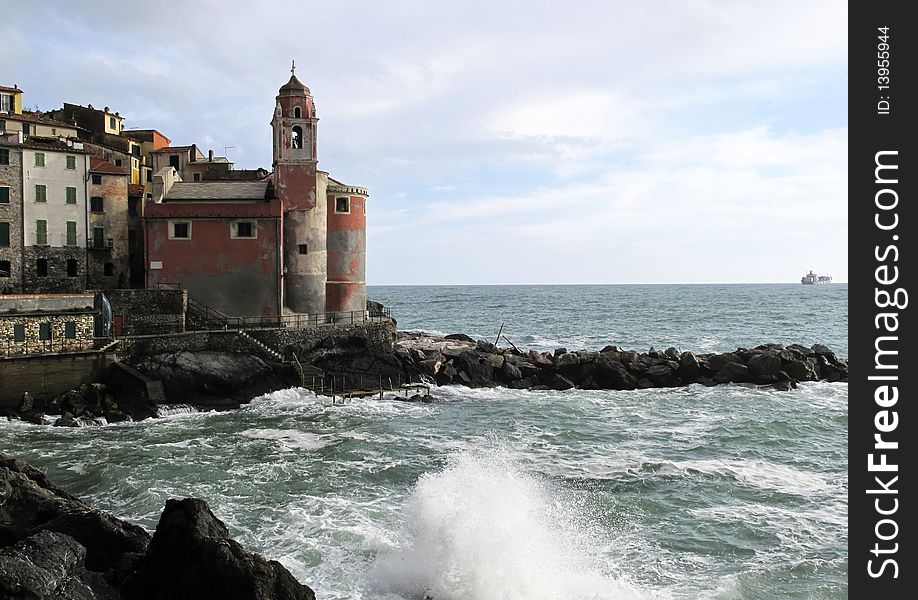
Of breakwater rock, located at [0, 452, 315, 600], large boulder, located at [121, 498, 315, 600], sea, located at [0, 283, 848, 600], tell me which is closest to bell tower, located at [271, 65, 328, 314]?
sea, located at [0, 283, 848, 600]

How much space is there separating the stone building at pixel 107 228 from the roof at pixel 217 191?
278 centimetres

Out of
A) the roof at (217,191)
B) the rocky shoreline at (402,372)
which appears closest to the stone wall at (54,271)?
the roof at (217,191)

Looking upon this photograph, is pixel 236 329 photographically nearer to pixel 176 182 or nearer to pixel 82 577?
pixel 176 182

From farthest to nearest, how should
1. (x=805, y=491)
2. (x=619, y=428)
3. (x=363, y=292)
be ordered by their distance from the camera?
(x=363, y=292)
(x=619, y=428)
(x=805, y=491)

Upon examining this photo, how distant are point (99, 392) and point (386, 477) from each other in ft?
50.6

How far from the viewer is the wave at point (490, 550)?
50.0ft

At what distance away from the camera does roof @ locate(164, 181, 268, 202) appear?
41.8m

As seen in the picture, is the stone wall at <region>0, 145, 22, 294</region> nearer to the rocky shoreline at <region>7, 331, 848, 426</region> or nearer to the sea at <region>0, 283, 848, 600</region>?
the rocky shoreline at <region>7, 331, 848, 426</region>

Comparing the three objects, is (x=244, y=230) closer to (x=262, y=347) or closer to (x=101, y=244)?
(x=262, y=347)

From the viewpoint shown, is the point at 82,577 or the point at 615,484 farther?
the point at 615,484

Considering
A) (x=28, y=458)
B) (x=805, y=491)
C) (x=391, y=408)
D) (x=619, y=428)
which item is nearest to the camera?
(x=805, y=491)

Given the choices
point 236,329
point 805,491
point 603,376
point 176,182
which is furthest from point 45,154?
point 805,491

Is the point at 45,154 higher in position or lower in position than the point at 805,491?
Answer: higher

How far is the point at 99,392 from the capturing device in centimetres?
3266
